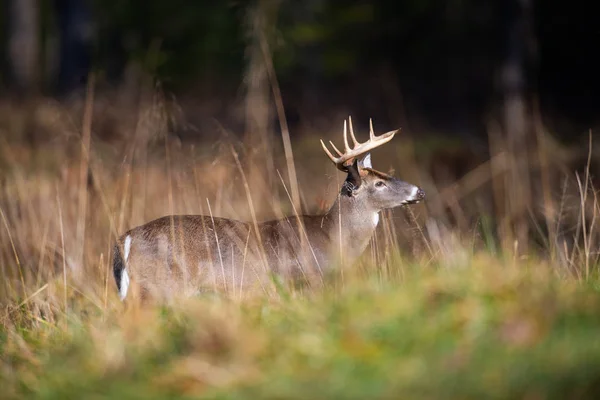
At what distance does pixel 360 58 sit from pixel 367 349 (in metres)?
20.5

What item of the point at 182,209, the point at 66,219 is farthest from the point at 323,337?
the point at 66,219

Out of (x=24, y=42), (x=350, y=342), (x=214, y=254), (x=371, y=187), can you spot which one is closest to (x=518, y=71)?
(x=371, y=187)

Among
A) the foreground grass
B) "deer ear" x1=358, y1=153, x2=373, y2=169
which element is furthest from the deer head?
the foreground grass

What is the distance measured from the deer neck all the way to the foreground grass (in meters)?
2.14

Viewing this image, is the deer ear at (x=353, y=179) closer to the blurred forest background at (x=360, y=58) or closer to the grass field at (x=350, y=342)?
the grass field at (x=350, y=342)

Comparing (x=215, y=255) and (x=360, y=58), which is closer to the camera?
(x=215, y=255)

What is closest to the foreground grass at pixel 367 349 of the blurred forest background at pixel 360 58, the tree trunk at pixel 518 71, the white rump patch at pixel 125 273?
the white rump patch at pixel 125 273

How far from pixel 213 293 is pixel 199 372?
2.19m

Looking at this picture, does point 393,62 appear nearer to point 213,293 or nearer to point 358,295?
point 213,293

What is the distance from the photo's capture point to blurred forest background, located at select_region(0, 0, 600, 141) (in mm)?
16188

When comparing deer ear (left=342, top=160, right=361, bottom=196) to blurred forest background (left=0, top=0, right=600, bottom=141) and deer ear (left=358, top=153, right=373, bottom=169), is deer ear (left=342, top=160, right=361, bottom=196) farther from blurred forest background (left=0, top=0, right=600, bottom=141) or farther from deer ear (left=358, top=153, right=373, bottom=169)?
blurred forest background (left=0, top=0, right=600, bottom=141)

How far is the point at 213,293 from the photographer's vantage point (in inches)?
228

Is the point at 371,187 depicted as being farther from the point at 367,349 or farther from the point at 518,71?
the point at 518,71

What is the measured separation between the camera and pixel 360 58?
933 inches
